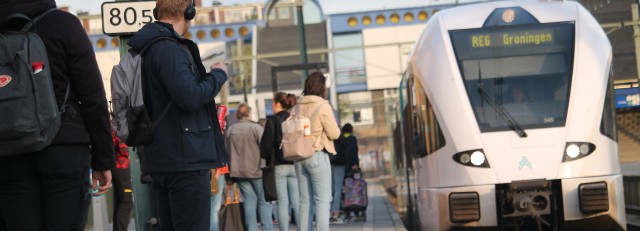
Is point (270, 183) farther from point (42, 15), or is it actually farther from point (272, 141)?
point (42, 15)

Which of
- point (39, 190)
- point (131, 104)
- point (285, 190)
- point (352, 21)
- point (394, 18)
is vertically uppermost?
point (352, 21)

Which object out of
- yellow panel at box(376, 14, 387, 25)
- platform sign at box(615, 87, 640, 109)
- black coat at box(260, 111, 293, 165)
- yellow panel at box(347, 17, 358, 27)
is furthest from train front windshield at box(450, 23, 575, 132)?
yellow panel at box(347, 17, 358, 27)

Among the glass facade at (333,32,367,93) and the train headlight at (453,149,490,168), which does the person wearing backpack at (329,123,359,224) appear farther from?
the glass facade at (333,32,367,93)

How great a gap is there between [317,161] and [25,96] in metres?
5.89

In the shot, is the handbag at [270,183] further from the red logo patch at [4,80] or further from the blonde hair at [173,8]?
the red logo patch at [4,80]

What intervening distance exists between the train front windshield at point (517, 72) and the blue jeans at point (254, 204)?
2480 mm

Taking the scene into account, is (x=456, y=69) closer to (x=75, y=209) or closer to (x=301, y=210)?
(x=301, y=210)

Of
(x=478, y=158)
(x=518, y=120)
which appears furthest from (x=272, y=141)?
(x=518, y=120)

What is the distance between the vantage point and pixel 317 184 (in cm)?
995

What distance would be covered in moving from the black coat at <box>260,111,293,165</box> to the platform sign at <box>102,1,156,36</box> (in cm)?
282

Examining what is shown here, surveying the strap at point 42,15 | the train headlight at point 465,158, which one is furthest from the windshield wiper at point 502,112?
the strap at point 42,15

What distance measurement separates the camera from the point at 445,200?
10.6 metres

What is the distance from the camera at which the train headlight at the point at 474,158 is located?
34.1 feet

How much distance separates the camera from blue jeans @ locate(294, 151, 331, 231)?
9906 mm
